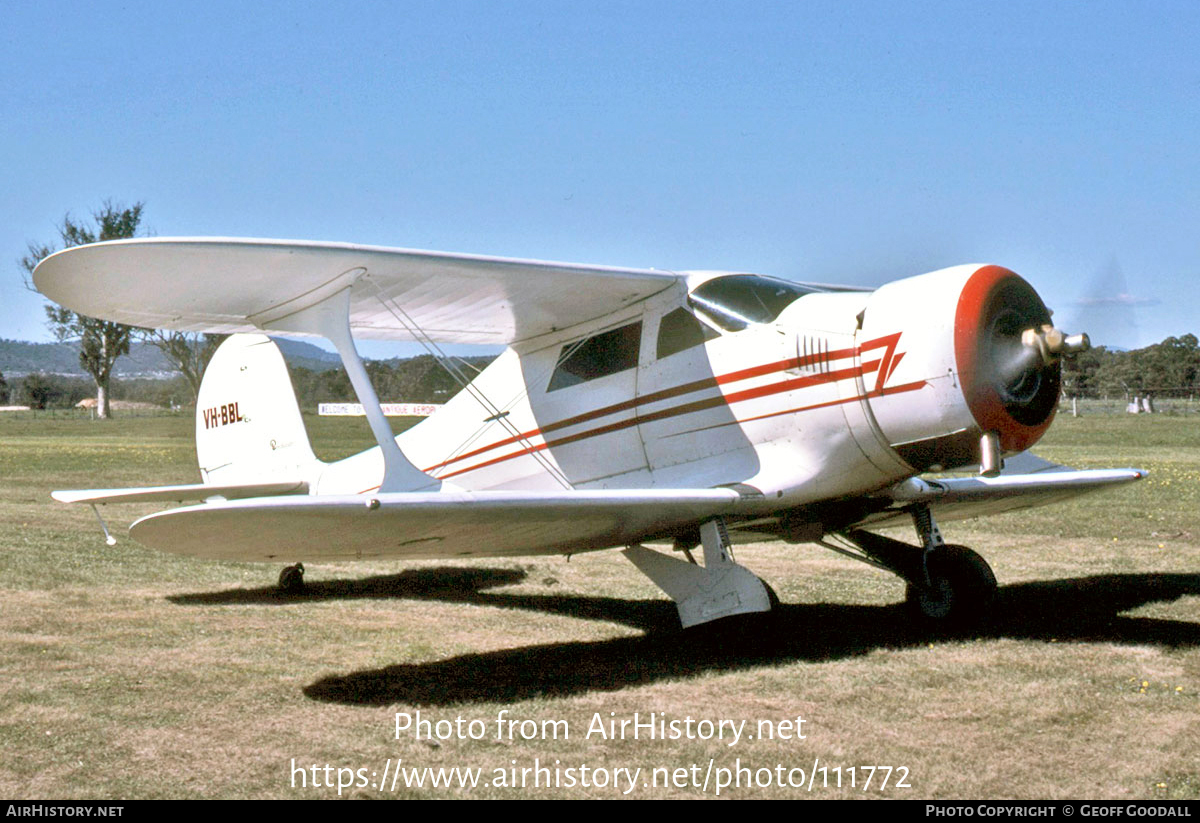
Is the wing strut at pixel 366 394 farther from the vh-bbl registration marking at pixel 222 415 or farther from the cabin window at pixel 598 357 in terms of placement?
the vh-bbl registration marking at pixel 222 415

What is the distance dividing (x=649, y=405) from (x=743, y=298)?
0.92 meters

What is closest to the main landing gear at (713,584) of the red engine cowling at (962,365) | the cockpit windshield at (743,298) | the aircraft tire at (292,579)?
the red engine cowling at (962,365)

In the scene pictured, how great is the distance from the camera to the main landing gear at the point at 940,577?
22.4ft

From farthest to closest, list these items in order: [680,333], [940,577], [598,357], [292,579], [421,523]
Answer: [292,579] → [598,357] → [940,577] → [680,333] → [421,523]

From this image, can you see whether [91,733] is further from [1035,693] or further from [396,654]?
[1035,693]

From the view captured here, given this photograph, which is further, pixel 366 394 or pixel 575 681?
pixel 366 394

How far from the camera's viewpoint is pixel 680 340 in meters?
6.87

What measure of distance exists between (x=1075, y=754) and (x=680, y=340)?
344 cm

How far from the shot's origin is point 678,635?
Result: 716 centimetres

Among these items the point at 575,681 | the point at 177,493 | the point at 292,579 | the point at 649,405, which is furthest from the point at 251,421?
the point at 575,681

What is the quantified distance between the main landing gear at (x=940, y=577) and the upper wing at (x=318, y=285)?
2435mm

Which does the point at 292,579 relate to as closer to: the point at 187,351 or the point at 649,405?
the point at 649,405
